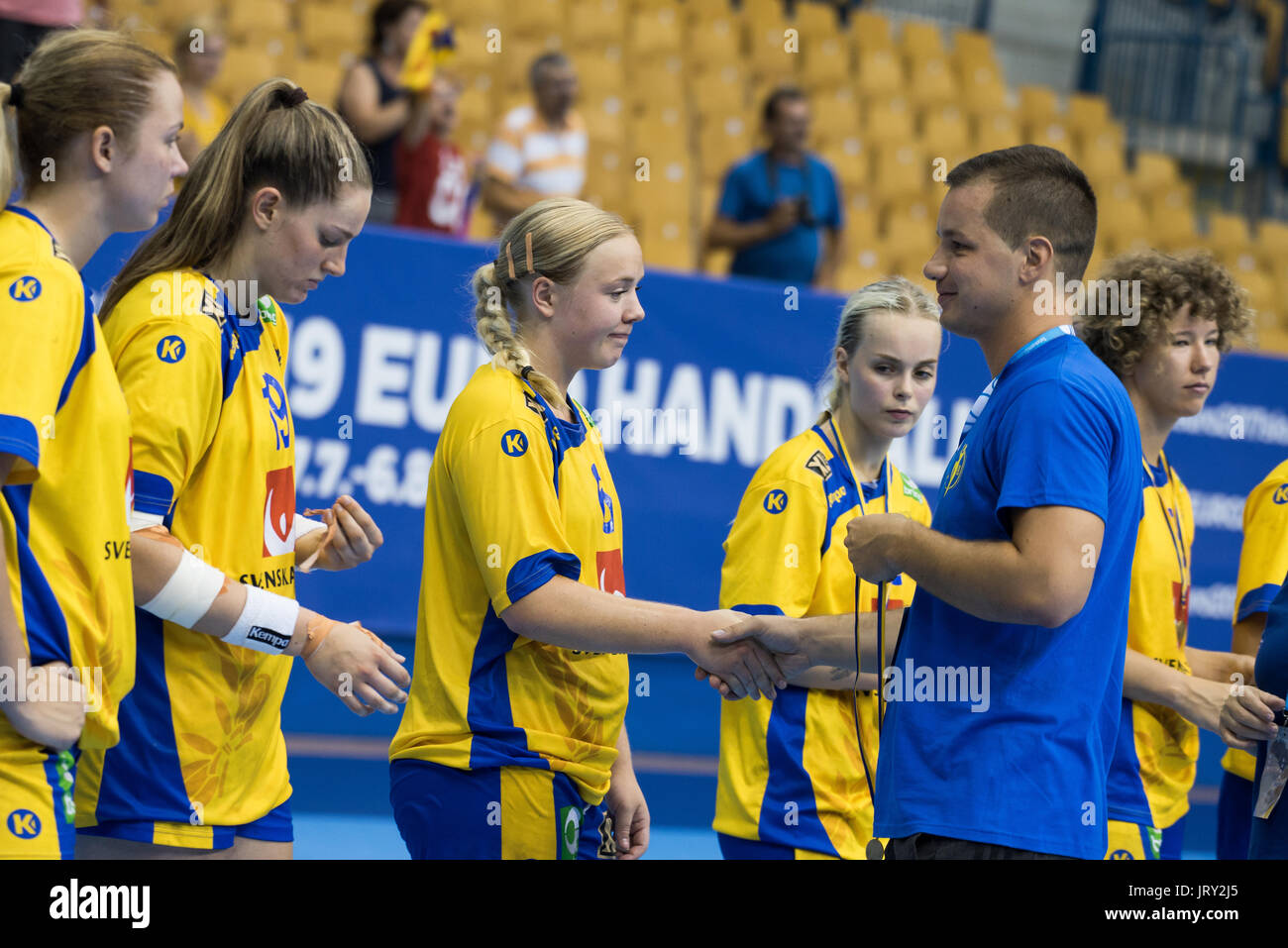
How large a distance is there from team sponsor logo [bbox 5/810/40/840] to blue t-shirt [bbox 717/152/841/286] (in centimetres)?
606

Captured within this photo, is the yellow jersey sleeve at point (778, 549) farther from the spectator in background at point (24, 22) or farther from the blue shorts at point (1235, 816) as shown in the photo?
the spectator in background at point (24, 22)

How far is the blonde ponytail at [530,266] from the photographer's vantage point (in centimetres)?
273

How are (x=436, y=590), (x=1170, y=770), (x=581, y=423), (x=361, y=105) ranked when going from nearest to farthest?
(x=436, y=590)
(x=581, y=423)
(x=1170, y=770)
(x=361, y=105)

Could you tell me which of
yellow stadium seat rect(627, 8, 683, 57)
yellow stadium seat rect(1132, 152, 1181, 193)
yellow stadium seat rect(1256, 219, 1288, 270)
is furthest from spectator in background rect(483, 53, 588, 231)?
yellow stadium seat rect(1256, 219, 1288, 270)

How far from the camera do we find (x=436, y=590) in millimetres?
2652

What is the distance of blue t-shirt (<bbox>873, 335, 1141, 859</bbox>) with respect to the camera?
2.25 meters

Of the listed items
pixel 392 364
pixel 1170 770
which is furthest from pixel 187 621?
pixel 392 364

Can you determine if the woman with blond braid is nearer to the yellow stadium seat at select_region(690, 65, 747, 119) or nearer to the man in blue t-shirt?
the man in blue t-shirt

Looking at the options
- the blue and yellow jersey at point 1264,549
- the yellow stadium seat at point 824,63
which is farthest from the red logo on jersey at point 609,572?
the yellow stadium seat at point 824,63

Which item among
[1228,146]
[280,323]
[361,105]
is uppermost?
[1228,146]

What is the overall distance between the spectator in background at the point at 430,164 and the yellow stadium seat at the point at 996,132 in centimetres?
Answer: 544

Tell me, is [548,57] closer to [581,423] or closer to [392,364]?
[392,364]

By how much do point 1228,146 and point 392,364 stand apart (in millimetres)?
10872

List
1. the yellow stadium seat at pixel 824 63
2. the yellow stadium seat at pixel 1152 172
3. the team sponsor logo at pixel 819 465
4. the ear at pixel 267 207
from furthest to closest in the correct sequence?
1. the yellow stadium seat at pixel 1152 172
2. the yellow stadium seat at pixel 824 63
3. the team sponsor logo at pixel 819 465
4. the ear at pixel 267 207
